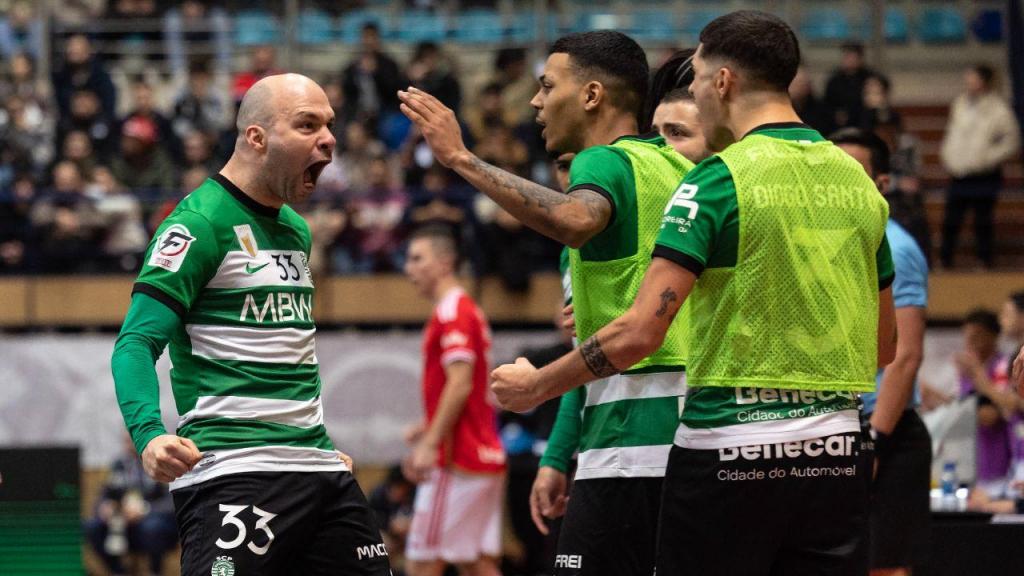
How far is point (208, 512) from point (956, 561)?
374 centimetres

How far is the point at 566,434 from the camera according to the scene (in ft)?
19.5

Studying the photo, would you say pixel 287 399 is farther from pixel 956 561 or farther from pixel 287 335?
pixel 956 561

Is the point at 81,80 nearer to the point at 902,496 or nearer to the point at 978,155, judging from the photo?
the point at 978,155

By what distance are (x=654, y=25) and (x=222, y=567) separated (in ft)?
50.3

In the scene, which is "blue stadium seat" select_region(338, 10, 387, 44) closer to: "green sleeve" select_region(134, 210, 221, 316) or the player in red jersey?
the player in red jersey

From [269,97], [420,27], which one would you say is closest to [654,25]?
[420,27]

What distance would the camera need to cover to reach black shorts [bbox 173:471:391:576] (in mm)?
4797

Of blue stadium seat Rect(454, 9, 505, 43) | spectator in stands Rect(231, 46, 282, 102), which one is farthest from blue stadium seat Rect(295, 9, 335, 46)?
blue stadium seat Rect(454, 9, 505, 43)

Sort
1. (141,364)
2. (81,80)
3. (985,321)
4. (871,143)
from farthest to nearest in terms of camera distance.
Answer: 1. (81,80)
2. (985,321)
3. (871,143)
4. (141,364)

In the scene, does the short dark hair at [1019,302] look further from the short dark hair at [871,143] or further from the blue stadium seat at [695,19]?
the blue stadium seat at [695,19]

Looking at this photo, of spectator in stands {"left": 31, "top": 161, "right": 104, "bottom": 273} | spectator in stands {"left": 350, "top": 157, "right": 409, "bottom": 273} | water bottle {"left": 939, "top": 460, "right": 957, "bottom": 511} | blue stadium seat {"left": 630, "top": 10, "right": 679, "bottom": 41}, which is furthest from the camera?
blue stadium seat {"left": 630, "top": 10, "right": 679, "bottom": 41}

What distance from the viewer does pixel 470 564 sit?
9.85 meters

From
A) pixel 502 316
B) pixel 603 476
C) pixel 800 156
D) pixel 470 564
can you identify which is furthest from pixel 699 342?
pixel 502 316

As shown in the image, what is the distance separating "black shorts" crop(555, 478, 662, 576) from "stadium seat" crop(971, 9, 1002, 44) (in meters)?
15.7
